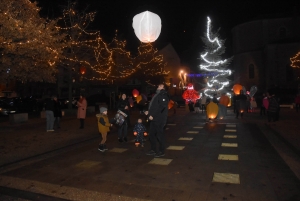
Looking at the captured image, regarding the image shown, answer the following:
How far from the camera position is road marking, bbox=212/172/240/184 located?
20.1 feet

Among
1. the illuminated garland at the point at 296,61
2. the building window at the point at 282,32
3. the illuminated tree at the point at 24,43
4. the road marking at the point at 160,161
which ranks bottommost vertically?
the road marking at the point at 160,161

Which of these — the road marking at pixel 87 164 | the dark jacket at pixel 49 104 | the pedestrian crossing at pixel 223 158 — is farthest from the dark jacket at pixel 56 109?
the road marking at pixel 87 164

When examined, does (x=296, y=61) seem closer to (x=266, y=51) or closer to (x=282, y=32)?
(x=266, y=51)

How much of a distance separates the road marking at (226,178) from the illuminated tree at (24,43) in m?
8.73

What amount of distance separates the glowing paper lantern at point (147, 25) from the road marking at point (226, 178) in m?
6.02

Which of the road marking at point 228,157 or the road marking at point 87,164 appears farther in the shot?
the road marking at point 228,157

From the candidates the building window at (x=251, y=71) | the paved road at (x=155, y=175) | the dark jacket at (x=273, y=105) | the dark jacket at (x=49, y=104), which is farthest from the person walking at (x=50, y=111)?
the building window at (x=251, y=71)

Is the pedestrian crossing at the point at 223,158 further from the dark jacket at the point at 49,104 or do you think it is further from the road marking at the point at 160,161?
the dark jacket at the point at 49,104

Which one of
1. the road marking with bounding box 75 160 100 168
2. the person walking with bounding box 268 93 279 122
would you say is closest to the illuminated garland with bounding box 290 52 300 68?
the person walking with bounding box 268 93 279 122

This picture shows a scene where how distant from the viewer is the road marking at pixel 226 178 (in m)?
6.13

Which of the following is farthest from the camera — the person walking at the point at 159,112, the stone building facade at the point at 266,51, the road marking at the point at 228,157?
the stone building facade at the point at 266,51

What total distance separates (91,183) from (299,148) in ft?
20.7

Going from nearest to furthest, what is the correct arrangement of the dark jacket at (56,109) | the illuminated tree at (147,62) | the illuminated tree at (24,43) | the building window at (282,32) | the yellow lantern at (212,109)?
the illuminated tree at (24,43) → the dark jacket at (56,109) → the yellow lantern at (212,109) → the illuminated tree at (147,62) → the building window at (282,32)

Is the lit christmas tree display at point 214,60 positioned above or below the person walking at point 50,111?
above
